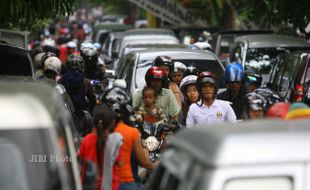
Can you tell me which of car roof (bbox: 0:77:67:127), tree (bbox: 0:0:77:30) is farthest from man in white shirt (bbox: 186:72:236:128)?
car roof (bbox: 0:77:67:127)

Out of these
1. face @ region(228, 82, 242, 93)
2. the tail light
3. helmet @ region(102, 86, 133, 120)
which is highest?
helmet @ region(102, 86, 133, 120)

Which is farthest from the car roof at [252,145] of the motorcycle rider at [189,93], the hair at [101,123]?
the motorcycle rider at [189,93]

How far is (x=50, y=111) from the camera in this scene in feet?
20.0

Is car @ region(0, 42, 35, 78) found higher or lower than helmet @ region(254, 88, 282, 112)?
lower

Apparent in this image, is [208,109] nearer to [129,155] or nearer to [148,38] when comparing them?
[129,155]

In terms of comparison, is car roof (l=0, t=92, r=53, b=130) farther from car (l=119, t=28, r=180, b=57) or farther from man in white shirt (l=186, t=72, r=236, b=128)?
car (l=119, t=28, r=180, b=57)

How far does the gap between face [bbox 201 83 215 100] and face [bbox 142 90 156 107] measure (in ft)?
1.97

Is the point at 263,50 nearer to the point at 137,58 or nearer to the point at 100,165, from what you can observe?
the point at 137,58

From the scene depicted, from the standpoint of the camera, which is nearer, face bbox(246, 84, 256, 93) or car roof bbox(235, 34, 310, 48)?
face bbox(246, 84, 256, 93)

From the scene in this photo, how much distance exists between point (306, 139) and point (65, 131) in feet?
6.09

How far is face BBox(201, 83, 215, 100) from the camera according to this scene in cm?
1117

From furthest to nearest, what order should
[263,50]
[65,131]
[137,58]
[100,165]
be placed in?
[263,50], [137,58], [100,165], [65,131]

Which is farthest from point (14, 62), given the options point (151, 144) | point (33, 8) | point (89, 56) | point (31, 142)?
point (31, 142)

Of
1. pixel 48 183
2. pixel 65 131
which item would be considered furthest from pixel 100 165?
pixel 48 183
